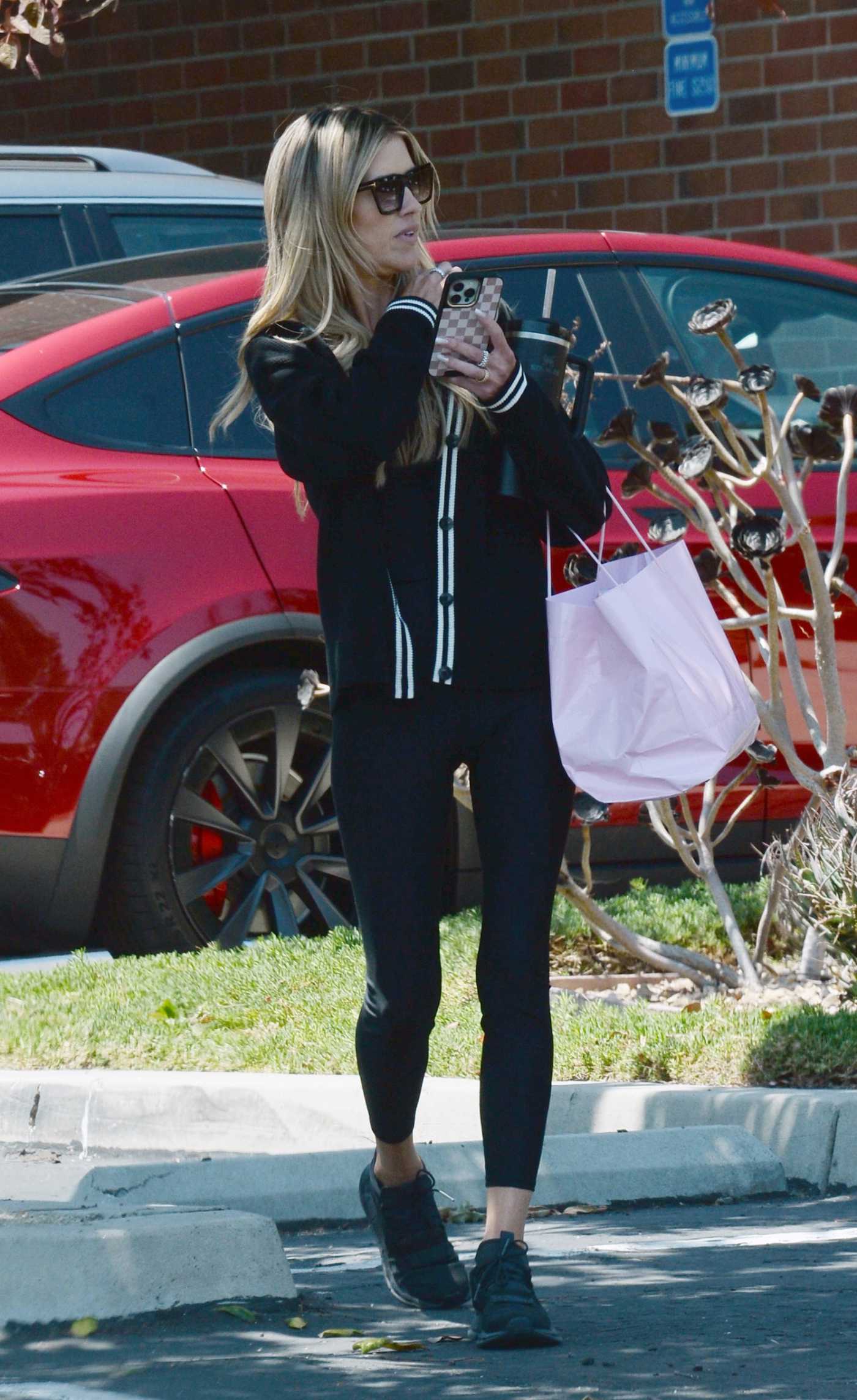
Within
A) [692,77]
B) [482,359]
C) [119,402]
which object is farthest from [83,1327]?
[692,77]

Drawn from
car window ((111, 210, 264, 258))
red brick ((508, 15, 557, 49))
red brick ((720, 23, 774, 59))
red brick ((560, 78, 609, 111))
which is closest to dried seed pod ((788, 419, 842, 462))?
car window ((111, 210, 264, 258))

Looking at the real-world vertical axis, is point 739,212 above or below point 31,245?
above

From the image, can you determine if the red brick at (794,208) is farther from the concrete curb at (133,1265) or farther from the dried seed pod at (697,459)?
the concrete curb at (133,1265)

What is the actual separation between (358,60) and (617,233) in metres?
5.25

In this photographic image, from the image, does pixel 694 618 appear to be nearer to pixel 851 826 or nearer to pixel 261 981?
pixel 851 826

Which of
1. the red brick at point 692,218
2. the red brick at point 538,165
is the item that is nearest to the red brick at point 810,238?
the red brick at point 692,218

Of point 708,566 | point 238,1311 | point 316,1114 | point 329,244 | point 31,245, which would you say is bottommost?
point 316,1114

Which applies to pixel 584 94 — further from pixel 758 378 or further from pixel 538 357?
pixel 538 357

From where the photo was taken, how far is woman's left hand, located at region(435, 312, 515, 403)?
11.2 ft

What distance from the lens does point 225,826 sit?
5750 mm

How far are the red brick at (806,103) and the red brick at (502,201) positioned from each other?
129 centimetres

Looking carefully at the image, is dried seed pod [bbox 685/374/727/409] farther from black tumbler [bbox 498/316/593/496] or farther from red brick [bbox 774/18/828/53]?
red brick [bbox 774/18/828/53]

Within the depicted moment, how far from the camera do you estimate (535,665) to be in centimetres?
350

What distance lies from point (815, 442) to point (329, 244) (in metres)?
1.72
